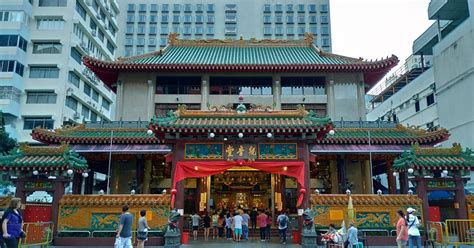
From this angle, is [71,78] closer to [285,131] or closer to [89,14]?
[89,14]

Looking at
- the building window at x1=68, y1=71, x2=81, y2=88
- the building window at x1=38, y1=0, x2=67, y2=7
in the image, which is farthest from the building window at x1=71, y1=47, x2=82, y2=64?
the building window at x1=38, y1=0, x2=67, y2=7

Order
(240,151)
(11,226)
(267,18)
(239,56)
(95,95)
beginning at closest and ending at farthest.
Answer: (11,226), (240,151), (239,56), (95,95), (267,18)

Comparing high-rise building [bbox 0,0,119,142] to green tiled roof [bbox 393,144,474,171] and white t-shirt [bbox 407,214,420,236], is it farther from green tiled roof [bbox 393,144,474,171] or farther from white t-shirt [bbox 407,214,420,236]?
white t-shirt [bbox 407,214,420,236]

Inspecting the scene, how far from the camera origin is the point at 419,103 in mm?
44188

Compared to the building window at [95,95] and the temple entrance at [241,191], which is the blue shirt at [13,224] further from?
the building window at [95,95]

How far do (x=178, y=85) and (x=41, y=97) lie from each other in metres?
24.9

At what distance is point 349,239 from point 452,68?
29.9 metres

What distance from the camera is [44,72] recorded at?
146 ft

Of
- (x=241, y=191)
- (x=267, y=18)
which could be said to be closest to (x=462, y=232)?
(x=241, y=191)

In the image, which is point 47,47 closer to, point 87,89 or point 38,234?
point 87,89

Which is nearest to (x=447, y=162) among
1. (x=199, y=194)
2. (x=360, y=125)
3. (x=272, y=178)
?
(x=360, y=125)

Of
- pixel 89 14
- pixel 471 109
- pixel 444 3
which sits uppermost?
pixel 89 14

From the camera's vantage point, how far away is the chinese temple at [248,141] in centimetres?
1655

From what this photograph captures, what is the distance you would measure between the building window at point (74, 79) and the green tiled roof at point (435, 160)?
41.7 m
